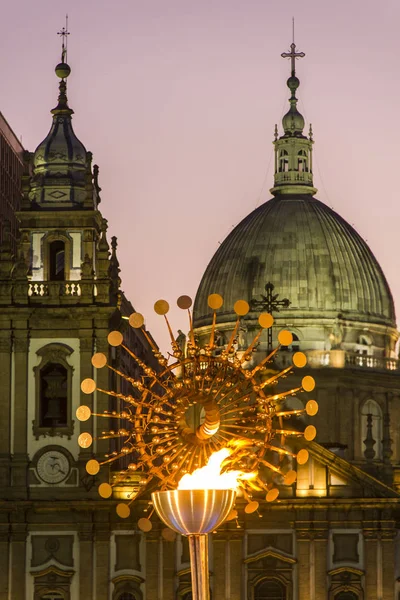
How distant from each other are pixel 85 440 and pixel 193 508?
91.5 ft

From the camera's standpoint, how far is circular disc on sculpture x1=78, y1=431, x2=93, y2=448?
8781 centimetres

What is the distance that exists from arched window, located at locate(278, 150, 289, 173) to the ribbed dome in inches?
106

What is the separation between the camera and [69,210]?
3866 inches

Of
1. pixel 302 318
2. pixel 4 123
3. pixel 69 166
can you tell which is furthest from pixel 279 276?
pixel 69 166

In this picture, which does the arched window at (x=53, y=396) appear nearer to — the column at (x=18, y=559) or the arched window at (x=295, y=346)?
the column at (x=18, y=559)

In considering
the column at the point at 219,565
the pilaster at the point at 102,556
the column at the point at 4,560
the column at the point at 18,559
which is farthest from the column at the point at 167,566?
the column at the point at 4,560

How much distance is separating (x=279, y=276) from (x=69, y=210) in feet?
80.2

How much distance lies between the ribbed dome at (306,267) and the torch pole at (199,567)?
5578 cm

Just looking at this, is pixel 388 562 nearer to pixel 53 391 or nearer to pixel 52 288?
pixel 53 391

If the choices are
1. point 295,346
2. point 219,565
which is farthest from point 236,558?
point 295,346

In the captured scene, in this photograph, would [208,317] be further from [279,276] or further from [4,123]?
[4,123]

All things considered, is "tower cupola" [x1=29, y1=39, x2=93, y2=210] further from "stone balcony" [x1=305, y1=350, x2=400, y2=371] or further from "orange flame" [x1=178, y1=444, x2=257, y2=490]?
"orange flame" [x1=178, y1=444, x2=257, y2=490]

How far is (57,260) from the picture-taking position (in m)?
98.5

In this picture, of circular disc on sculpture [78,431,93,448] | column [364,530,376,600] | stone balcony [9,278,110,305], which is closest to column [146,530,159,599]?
circular disc on sculpture [78,431,93,448]
